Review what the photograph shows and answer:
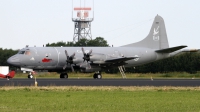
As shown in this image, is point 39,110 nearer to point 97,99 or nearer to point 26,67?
point 97,99

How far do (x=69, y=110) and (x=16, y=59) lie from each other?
116 feet

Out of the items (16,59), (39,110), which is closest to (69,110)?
(39,110)

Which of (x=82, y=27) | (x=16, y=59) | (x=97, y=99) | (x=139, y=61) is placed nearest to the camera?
(x=97, y=99)

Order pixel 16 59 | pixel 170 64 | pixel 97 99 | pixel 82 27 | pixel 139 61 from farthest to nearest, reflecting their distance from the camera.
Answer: pixel 82 27 → pixel 170 64 → pixel 139 61 → pixel 16 59 → pixel 97 99

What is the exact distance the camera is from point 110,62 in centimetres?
5753

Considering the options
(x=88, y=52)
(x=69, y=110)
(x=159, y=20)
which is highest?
(x=159, y=20)

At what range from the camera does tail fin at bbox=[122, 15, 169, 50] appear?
63.7 m

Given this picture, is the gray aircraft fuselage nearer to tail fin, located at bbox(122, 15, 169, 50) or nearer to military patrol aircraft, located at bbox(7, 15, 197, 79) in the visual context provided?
military patrol aircraft, located at bbox(7, 15, 197, 79)

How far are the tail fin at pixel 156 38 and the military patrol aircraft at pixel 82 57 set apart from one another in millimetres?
1751

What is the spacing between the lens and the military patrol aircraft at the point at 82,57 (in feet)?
183

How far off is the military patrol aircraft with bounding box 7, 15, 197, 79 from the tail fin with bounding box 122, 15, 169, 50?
5.75ft

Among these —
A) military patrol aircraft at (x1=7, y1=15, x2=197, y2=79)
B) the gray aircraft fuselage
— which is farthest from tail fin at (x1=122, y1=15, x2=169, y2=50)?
the gray aircraft fuselage

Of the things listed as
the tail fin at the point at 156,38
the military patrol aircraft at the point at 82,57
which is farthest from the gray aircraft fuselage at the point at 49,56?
the tail fin at the point at 156,38

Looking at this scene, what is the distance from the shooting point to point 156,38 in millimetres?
63875
